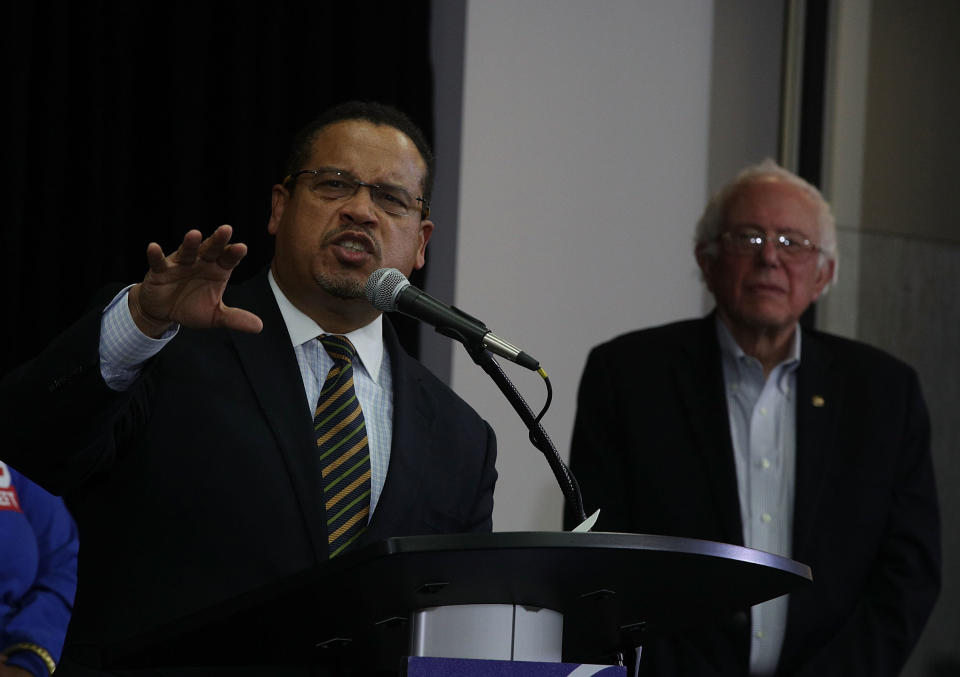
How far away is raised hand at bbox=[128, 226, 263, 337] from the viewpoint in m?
1.50

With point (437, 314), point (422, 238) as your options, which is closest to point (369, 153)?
point (422, 238)

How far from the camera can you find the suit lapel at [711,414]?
2.91 meters

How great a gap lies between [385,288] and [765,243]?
176 cm

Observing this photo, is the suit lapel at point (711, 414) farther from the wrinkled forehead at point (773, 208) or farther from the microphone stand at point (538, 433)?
the microphone stand at point (538, 433)

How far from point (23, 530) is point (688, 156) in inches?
103

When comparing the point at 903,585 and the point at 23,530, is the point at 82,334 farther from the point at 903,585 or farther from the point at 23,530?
the point at 903,585

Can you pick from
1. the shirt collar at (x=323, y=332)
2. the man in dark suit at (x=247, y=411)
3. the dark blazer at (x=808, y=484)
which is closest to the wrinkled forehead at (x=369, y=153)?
the man in dark suit at (x=247, y=411)

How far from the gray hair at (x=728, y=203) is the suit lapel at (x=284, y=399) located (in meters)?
1.46

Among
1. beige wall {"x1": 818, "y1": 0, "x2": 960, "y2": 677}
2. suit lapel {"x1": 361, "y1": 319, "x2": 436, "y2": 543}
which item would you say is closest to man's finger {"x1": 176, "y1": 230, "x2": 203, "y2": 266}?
suit lapel {"x1": 361, "y1": 319, "x2": 436, "y2": 543}

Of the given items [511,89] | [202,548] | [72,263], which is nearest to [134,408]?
[202,548]

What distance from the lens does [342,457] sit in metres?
2.00

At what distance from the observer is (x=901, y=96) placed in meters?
4.38

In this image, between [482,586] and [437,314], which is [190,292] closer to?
[437,314]

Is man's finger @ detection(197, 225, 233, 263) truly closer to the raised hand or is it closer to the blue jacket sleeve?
the raised hand
